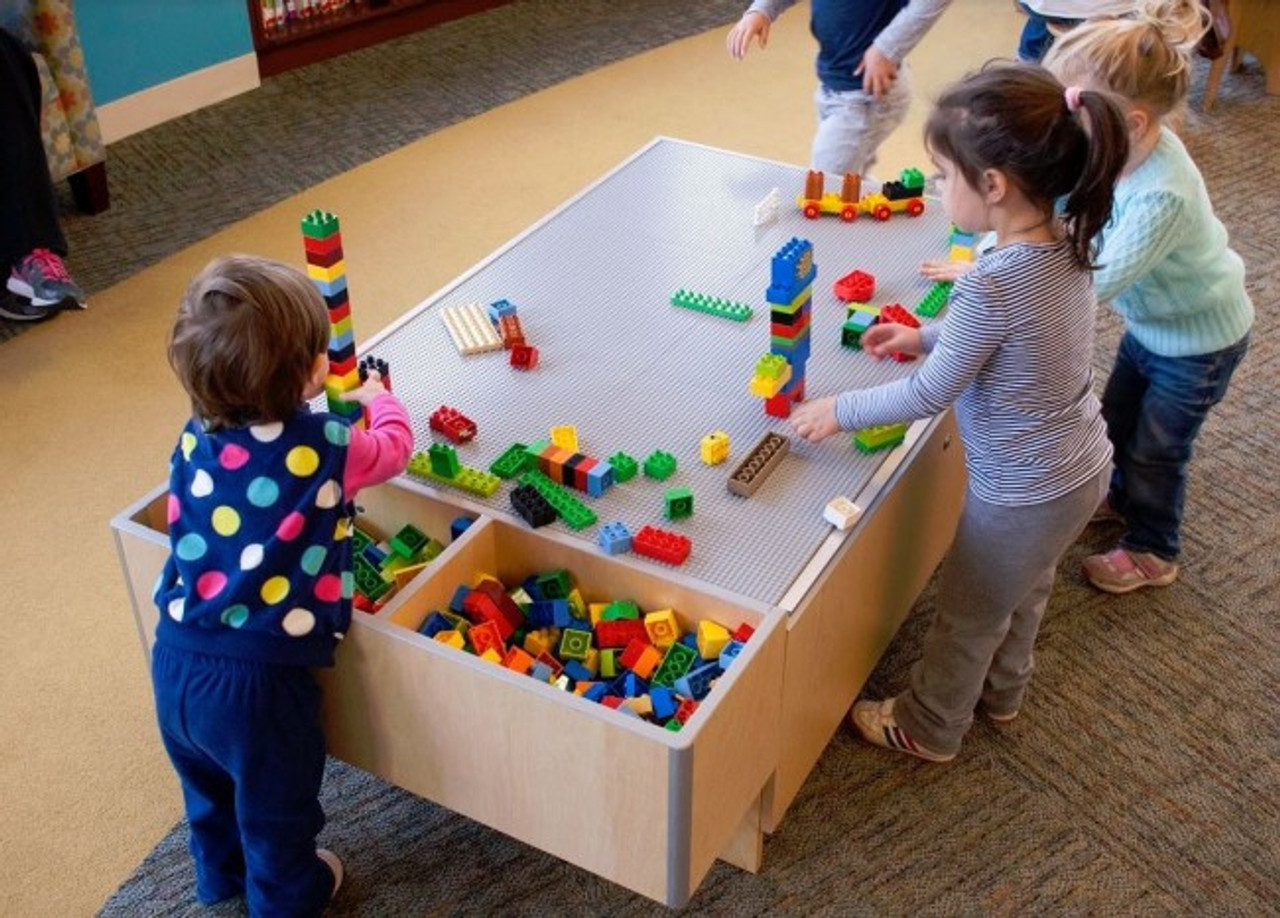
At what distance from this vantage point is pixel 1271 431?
244 cm

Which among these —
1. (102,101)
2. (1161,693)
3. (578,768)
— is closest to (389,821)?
(578,768)

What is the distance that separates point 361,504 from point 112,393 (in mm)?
1135

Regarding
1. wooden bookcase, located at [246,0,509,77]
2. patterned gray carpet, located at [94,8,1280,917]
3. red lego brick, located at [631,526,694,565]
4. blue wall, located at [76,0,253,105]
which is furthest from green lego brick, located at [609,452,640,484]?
wooden bookcase, located at [246,0,509,77]

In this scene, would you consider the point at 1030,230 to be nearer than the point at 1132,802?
Yes

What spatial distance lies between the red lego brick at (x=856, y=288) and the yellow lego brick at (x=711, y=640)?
66 cm

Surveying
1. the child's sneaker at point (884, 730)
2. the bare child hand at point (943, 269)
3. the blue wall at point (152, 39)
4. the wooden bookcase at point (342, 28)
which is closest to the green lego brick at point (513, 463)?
the child's sneaker at point (884, 730)

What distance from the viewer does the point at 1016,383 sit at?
4.83 feet

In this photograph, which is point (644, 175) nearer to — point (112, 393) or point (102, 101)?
point (112, 393)

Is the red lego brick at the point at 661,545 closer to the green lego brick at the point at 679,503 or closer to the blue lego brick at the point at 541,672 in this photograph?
the green lego brick at the point at 679,503

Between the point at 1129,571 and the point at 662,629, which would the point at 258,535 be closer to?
the point at 662,629

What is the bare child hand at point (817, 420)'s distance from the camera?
62.6 inches

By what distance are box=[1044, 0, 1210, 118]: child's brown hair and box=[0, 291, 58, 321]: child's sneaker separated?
2022mm

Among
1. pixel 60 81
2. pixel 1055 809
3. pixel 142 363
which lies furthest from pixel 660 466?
pixel 60 81

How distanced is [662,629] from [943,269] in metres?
0.78
